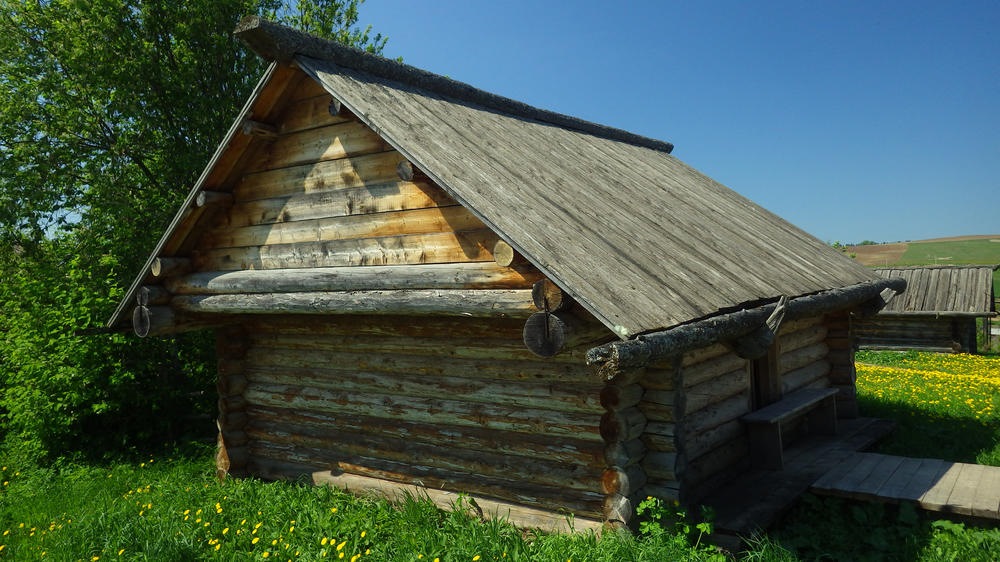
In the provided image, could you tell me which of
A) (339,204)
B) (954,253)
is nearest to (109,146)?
(339,204)

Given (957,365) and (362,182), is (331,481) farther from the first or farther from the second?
(957,365)

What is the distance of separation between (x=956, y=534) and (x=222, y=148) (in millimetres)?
7526

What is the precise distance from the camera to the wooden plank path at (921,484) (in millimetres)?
5402

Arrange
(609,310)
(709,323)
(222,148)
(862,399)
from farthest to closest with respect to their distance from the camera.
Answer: (862,399)
(222,148)
(709,323)
(609,310)

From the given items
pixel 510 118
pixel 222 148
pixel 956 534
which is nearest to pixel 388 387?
pixel 222 148

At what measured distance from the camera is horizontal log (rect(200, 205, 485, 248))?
531 centimetres

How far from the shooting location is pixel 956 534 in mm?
5215

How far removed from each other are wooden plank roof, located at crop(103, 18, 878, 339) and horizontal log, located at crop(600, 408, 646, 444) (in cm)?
95

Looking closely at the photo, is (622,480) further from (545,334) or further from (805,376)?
(805,376)

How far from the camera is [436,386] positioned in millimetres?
6203

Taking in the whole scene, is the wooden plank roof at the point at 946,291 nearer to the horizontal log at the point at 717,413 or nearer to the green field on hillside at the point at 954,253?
the horizontal log at the point at 717,413

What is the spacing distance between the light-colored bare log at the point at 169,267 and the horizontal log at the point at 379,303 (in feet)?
1.00

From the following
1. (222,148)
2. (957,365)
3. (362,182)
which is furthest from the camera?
(957,365)

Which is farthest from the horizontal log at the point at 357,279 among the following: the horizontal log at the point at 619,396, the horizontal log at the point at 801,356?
the horizontal log at the point at 801,356
